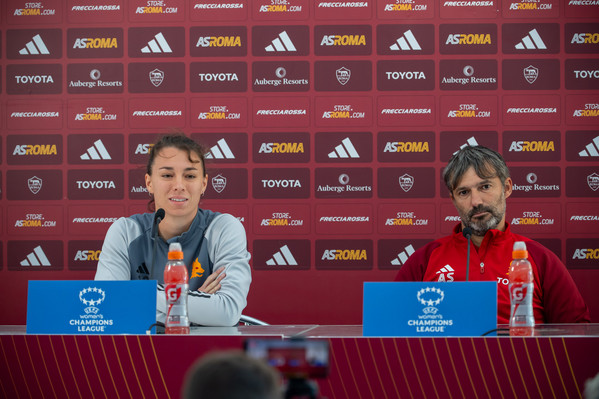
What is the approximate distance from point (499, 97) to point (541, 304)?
183 cm

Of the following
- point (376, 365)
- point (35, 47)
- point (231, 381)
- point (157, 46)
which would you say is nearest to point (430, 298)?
point (376, 365)

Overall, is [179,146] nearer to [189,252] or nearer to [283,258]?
[189,252]

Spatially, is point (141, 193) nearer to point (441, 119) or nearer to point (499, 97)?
point (441, 119)

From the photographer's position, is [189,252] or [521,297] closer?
[521,297]

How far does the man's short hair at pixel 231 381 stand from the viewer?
692 millimetres

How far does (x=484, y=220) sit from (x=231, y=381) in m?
1.84

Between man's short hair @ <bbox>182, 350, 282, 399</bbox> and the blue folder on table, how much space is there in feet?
3.43

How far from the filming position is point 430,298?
5.41 feet

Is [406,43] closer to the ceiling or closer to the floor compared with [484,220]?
closer to the ceiling

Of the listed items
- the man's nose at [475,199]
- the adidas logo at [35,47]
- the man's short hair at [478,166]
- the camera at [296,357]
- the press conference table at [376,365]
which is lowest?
the press conference table at [376,365]

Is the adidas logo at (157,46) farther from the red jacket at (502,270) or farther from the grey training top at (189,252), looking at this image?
the red jacket at (502,270)

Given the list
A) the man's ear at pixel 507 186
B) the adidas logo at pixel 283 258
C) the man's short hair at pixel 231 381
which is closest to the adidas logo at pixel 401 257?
the adidas logo at pixel 283 258

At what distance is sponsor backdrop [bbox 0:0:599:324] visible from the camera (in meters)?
3.84

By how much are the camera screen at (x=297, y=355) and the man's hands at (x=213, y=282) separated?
1.43m
